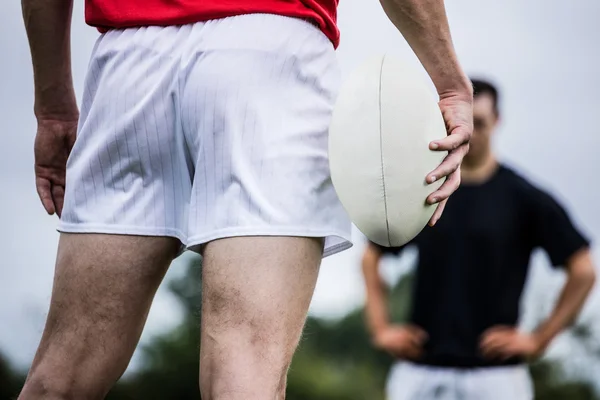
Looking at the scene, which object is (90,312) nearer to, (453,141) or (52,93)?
(52,93)

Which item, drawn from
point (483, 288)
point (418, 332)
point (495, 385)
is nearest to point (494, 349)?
point (495, 385)

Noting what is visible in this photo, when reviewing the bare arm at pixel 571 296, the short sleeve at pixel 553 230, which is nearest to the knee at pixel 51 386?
the short sleeve at pixel 553 230

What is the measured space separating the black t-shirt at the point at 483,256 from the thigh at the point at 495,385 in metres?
0.06

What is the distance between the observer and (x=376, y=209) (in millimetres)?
2248

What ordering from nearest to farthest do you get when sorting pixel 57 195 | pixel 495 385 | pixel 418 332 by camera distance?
pixel 57 195 < pixel 495 385 < pixel 418 332

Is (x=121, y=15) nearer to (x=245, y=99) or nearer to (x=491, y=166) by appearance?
(x=245, y=99)

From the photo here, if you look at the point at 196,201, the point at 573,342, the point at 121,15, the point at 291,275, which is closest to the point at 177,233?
the point at 196,201

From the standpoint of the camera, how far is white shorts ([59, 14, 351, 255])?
7.11ft

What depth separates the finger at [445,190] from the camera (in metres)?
2.26

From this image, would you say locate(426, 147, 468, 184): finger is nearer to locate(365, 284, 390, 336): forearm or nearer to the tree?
locate(365, 284, 390, 336): forearm

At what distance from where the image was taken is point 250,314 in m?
2.08

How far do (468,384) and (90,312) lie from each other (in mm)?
3601

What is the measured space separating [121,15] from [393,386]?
158 inches

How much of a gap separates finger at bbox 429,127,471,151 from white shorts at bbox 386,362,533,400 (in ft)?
11.2
